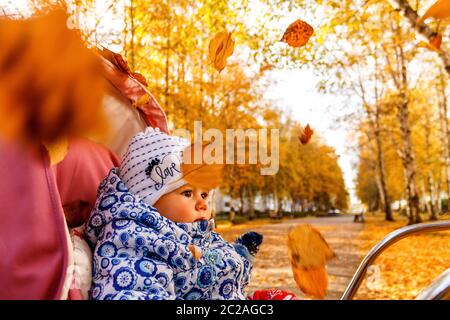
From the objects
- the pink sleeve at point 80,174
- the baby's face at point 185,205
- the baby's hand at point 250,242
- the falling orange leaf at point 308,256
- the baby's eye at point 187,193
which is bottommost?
the falling orange leaf at point 308,256

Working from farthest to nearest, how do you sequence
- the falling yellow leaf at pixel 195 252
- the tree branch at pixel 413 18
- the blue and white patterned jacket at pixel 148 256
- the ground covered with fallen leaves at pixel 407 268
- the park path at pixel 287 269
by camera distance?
the park path at pixel 287 269
the ground covered with fallen leaves at pixel 407 268
the tree branch at pixel 413 18
the falling yellow leaf at pixel 195 252
the blue and white patterned jacket at pixel 148 256

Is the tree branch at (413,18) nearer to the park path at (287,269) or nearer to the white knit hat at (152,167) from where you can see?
the park path at (287,269)

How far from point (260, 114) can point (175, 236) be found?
51.1ft

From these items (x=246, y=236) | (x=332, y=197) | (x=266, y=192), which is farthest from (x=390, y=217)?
(x=246, y=236)

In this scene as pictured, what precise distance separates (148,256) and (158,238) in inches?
2.2

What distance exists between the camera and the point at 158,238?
4.73 ft

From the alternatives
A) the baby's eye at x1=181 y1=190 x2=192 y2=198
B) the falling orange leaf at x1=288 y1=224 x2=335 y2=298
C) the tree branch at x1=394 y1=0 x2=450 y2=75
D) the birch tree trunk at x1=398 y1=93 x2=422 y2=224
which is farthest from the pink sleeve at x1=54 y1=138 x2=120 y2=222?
the birch tree trunk at x1=398 y1=93 x2=422 y2=224

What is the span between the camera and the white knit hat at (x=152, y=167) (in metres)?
1.67

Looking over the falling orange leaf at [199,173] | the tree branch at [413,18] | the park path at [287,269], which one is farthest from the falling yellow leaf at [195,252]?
the tree branch at [413,18]

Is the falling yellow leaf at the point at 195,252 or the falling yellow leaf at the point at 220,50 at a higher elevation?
the falling yellow leaf at the point at 220,50

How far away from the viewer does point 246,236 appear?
1834 mm

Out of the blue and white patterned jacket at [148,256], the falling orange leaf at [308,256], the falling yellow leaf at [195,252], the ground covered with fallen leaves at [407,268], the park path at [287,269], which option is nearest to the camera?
the blue and white patterned jacket at [148,256]

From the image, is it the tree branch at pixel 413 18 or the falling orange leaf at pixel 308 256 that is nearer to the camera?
the falling orange leaf at pixel 308 256
